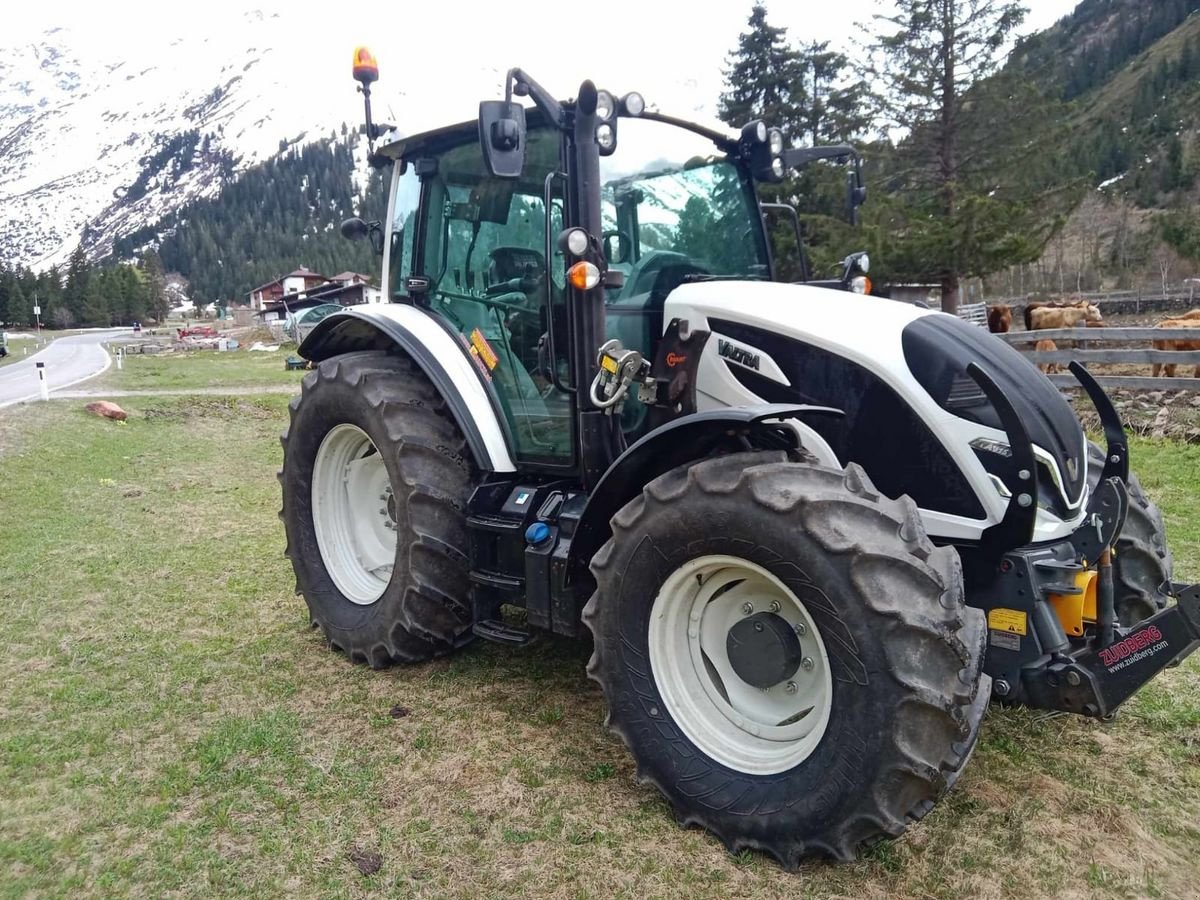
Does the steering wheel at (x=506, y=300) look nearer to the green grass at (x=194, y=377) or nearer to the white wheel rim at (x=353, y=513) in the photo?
the white wheel rim at (x=353, y=513)

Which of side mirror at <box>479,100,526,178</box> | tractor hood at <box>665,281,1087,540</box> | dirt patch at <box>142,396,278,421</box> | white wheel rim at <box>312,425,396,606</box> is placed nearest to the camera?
tractor hood at <box>665,281,1087,540</box>

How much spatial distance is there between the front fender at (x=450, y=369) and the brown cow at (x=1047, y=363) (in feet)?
34.2

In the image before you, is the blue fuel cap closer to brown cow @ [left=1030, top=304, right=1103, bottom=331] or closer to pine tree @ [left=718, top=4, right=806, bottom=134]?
brown cow @ [left=1030, top=304, right=1103, bottom=331]

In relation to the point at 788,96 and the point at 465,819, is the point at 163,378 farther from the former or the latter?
the point at 465,819

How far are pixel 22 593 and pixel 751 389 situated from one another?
4940mm

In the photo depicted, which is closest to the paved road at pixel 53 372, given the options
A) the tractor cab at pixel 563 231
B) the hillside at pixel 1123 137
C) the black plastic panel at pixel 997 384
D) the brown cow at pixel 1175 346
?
the tractor cab at pixel 563 231

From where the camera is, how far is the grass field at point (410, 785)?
2.68 meters

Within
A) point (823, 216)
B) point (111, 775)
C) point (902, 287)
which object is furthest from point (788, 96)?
point (111, 775)

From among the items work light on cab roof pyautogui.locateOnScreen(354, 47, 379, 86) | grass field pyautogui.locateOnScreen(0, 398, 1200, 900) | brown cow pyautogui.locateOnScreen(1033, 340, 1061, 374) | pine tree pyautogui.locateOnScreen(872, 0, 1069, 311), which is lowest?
grass field pyautogui.locateOnScreen(0, 398, 1200, 900)

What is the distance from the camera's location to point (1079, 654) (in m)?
2.74

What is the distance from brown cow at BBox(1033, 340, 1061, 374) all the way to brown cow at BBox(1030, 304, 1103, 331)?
11.2ft

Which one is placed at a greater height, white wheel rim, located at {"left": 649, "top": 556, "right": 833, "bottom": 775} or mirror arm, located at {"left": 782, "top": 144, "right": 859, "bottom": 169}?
mirror arm, located at {"left": 782, "top": 144, "right": 859, "bottom": 169}

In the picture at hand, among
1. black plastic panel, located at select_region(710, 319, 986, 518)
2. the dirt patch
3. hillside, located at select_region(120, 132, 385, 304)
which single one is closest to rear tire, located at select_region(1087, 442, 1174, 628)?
black plastic panel, located at select_region(710, 319, 986, 518)

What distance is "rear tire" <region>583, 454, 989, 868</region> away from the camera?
2.43m
